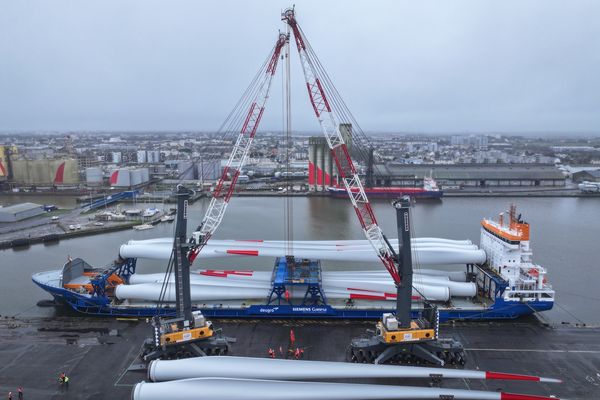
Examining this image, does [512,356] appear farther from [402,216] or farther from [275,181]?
[275,181]

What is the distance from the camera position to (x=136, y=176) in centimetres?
4038

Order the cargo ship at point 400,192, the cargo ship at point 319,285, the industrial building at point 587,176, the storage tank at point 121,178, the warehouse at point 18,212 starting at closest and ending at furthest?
1. the cargo ship at point 319,285
2. the warehouse at point 18,212
3. the cargo ship at point 400,192
4. the storage tank at point 121,178
5. the industrial building at point 587,176

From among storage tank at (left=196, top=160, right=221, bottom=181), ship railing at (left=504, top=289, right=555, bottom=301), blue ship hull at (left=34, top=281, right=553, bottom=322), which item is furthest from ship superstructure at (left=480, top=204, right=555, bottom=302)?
storage tank at (left=196, top=160, right=221, bottom=181)

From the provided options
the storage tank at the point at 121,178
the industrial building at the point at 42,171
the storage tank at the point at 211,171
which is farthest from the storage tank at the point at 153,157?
the storage tank at the point at 121,178

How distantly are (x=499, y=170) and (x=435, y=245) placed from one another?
3324 centimetres

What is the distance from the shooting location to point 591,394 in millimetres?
8930

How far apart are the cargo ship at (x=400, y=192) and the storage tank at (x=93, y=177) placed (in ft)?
71.6

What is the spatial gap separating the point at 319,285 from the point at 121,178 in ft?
106

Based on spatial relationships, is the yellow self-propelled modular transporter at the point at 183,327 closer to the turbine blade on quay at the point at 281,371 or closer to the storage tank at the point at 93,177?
the turbine blade on quay at the point at 281,371

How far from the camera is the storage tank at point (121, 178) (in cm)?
3941

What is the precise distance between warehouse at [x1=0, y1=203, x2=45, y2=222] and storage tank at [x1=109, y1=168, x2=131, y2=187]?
36.6ft

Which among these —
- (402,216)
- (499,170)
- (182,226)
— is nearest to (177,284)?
Result: (182,226)

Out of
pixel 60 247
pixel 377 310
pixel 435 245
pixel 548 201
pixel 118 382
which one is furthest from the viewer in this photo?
pixel 548 201

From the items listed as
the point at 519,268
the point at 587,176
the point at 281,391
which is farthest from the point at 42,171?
the point at 587,176
